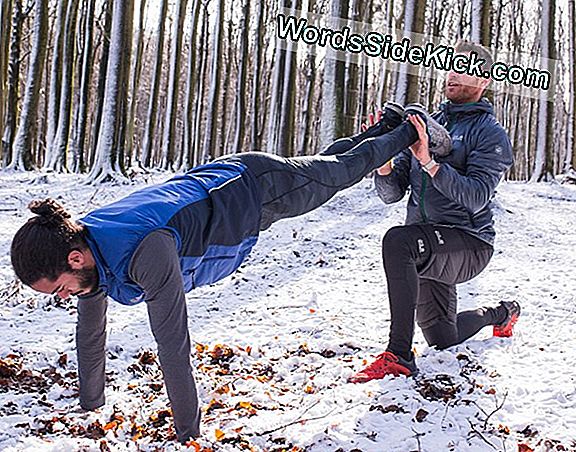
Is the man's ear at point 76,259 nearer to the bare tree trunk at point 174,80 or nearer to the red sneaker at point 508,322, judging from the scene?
the red sneaker at point 508,322

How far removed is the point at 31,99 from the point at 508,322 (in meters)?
13.9

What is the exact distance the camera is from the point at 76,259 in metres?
2.48

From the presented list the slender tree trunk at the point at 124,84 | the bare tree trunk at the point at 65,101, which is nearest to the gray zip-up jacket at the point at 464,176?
the slender tree trunk at the point at 124,84

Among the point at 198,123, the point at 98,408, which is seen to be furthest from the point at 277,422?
the point at 198,123

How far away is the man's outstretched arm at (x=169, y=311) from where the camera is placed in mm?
2541

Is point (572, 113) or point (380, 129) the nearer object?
point (380, 129)

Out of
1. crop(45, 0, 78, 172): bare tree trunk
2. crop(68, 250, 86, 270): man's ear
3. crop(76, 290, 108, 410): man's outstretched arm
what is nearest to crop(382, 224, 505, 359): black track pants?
crop(76, 290, 108, 410): man's outstretched arm

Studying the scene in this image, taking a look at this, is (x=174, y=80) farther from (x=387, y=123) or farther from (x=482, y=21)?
(x=387, y=123)

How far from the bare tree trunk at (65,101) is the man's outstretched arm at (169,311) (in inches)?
618

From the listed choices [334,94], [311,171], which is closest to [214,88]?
[334,94]

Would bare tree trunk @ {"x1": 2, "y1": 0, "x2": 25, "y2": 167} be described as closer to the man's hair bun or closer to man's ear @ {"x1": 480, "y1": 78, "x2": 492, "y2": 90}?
man's ear @ {"x1": 480, "y1": 78, "x2": 492, "y2": 90}

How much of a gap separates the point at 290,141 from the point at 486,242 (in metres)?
10.6

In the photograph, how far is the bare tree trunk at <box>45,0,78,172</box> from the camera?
57.1 ft

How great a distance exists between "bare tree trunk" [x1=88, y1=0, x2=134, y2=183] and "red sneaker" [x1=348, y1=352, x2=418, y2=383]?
29.8 ft
